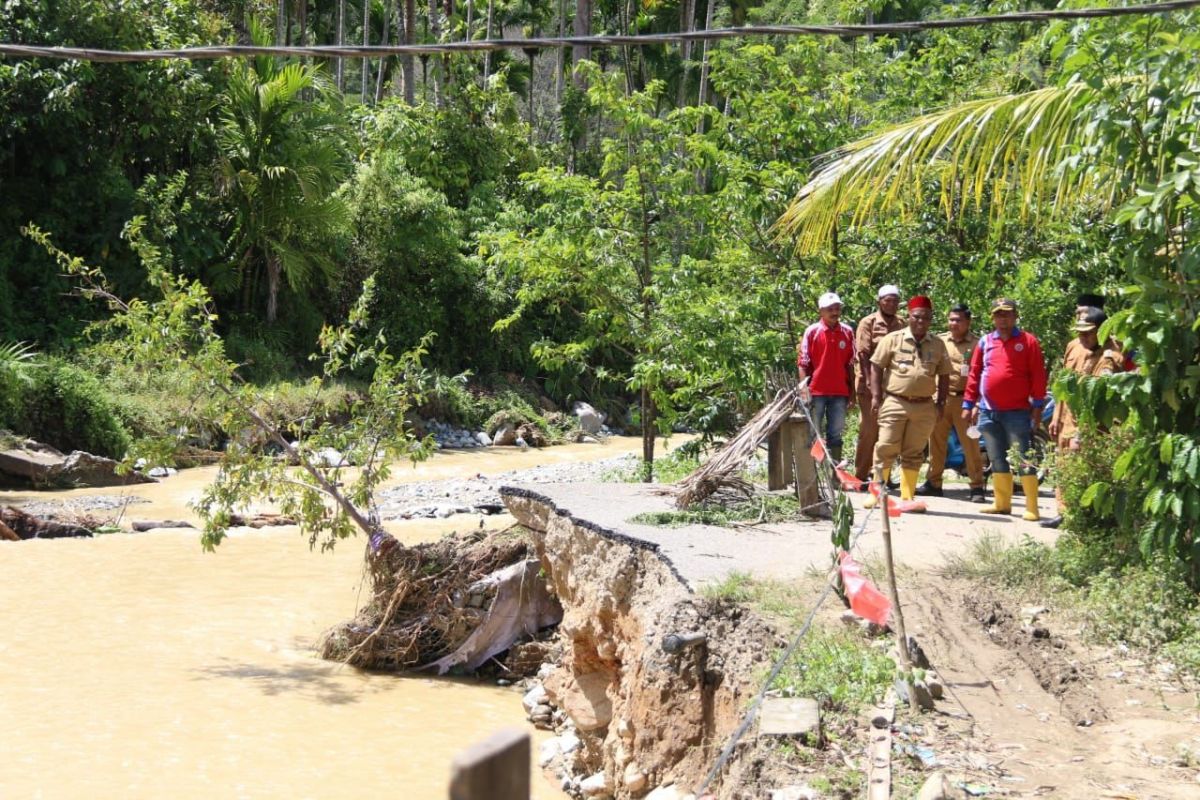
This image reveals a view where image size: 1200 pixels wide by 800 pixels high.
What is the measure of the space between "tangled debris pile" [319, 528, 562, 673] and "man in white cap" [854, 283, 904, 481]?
3.13m

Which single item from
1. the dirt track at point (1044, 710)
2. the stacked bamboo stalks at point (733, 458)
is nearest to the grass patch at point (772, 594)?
the dirt track at point (1044, 710)

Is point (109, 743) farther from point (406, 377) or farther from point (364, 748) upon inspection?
point (406, 377)

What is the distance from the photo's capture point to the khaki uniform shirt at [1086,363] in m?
8.48

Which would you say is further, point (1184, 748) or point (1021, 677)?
point (1021, 677)

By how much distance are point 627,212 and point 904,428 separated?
4.96 metres

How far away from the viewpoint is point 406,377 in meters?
10.4

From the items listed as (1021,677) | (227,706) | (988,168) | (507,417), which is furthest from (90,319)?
(1021,677)

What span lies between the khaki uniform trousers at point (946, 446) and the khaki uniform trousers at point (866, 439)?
0.50 meters

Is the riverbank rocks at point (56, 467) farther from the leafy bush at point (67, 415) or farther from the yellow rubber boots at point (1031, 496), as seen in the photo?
the yellow rubber boots at point (1031, 496)

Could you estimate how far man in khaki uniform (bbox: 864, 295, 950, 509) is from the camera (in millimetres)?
9555

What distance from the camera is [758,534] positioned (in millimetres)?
8297

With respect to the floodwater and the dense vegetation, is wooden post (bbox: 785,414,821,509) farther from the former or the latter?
the floodwater

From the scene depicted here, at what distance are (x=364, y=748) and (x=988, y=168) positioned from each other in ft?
18.1

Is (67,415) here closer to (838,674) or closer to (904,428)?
(904,428)
